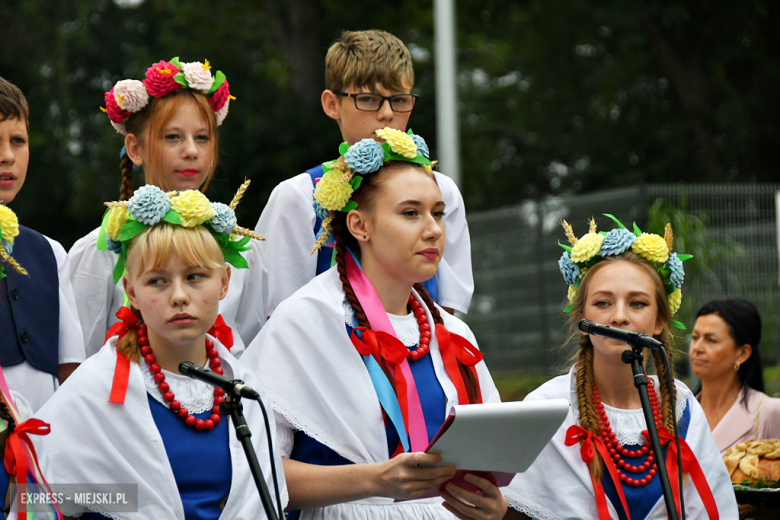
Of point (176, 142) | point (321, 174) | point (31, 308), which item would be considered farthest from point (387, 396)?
point (176, 142)

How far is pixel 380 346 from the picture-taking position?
3527 mm

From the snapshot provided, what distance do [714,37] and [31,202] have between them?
1384 cm

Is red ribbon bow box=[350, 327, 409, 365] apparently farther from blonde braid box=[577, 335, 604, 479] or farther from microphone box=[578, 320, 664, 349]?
blonde braid box=[577, 335, 604, 479]

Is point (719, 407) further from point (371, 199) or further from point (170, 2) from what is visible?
point (170, 2)

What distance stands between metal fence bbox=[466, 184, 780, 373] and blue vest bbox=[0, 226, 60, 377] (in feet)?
17.3

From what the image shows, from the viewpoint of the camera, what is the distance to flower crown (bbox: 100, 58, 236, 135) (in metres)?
4.51

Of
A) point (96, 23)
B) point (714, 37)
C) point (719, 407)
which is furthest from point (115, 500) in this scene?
point (96, 23)

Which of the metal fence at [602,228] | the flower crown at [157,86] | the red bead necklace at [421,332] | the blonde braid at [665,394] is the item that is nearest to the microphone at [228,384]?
the red bead necklace at [421,332]

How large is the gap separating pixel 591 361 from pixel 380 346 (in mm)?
1104

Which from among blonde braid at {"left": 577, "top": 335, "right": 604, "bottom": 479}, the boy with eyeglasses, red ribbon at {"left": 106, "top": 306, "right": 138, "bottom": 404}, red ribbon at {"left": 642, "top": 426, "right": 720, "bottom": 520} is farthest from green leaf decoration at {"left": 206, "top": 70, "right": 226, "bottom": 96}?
red ribbon at {"left": 642, "top": 426, "right": 720, "bottom": 520}

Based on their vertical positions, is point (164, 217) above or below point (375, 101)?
below

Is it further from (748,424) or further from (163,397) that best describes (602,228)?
(163,397)

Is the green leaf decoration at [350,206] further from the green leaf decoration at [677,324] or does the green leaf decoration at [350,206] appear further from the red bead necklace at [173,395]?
the green leaf decoration at [677,324]

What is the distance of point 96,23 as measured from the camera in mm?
20078
